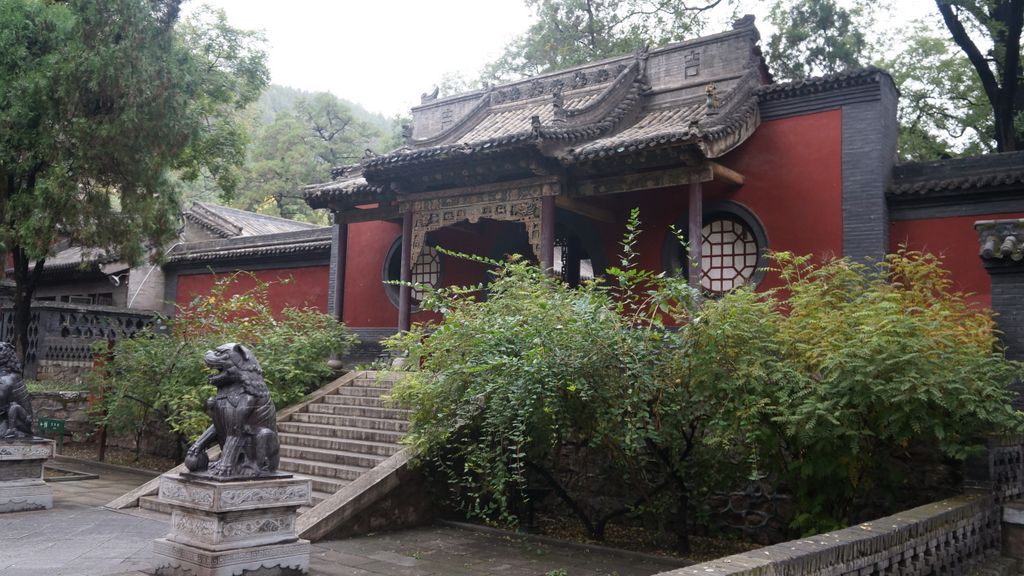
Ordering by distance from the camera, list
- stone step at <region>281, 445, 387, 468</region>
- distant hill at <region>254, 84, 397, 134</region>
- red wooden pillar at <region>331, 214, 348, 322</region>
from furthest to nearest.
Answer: distant hill at <region>254, 84, 397, 134</region> < red wooden pillar at <region>331, 214, 348, 322</region> < stone step at <region>281, 445, 387, 468</region>

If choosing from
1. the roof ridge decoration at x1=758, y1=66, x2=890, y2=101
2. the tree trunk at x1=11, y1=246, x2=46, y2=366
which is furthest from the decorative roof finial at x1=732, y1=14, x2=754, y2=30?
the tree trunk at x1=11, y1=246, x2=46, y2=366

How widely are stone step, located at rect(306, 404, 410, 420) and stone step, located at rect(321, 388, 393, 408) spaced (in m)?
0.11

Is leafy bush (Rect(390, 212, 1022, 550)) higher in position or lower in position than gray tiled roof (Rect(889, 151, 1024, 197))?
lower

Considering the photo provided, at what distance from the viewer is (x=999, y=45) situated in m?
15.2

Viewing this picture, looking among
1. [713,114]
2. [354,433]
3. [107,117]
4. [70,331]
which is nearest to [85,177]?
[107,117]

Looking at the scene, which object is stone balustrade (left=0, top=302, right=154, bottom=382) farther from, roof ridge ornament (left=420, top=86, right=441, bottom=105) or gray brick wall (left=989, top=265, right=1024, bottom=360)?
gray brick wall (left=989, top=265, right=1024, bottom=360)

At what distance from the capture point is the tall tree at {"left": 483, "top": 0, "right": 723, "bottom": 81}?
64.3 ft

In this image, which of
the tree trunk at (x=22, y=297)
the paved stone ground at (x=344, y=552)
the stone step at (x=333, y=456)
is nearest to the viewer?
the paved stone ground at (x=344, y=552)

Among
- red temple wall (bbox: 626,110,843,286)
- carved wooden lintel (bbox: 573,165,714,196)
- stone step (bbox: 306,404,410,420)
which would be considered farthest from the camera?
red temple wall (bbox: 626,110,843,286)

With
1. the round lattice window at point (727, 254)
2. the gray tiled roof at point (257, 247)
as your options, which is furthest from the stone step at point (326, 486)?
the gray tiled roof at point (257, 247)

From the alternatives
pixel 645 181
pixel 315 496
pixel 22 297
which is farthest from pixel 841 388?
pixel 22 297

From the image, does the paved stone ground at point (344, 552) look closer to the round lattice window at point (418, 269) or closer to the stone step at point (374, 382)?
the stone step at point (374, 382)

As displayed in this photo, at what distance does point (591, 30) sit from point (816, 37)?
604 cm

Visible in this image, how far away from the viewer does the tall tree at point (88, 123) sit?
11.2m
